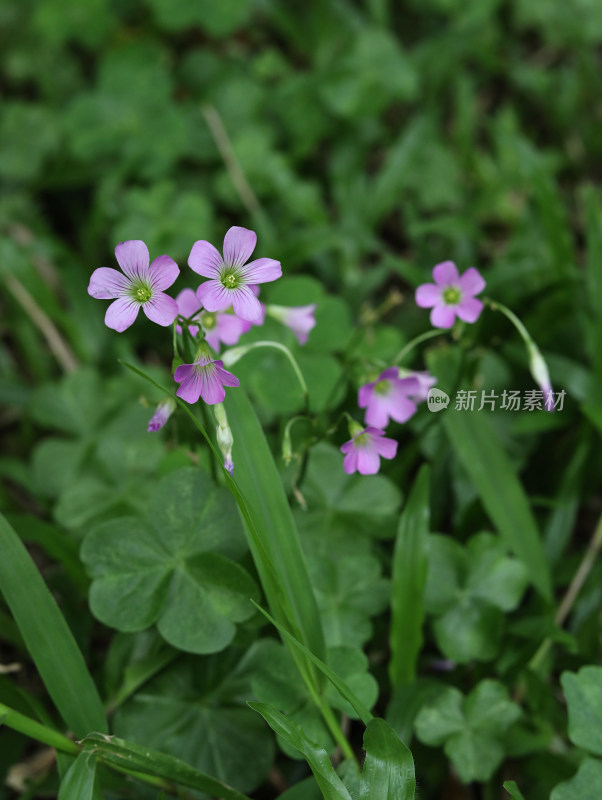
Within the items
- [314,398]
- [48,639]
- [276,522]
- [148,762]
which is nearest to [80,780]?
[148,762]

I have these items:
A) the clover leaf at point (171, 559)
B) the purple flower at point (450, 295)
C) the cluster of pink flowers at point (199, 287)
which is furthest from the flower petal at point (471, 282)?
the clover leaf at point (171, 559)

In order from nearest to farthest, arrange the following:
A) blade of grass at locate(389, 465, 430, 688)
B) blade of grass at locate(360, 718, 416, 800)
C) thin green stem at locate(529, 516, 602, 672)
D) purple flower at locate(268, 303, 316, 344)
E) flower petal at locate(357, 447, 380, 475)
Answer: blade of grass at locate(360, 718, 416, 800)
flower petal at locate(357, 447, 380, 475)
blade of grass at locate(389, 465, 430, 688)
purple flower at locate(268, 303, 316, 344)
thin green stem at locate(529, 516, 602, 672)

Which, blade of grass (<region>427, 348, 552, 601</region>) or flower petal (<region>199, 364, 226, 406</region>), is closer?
flower petal (<region>199, 364, 226, 406</region>)

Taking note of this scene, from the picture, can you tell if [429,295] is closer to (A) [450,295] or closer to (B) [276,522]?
(A) [450,295]

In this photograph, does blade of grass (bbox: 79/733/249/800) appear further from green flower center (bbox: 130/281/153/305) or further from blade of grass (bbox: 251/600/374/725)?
green flower center (bbox: 130/281/153/305)

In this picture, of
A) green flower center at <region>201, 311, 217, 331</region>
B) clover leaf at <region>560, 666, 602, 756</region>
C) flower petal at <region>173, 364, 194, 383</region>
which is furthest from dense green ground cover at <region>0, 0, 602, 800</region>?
flower petal at <region>173, 364, 194, 383</region>

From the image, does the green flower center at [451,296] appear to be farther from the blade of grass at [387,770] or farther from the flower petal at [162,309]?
the blade of grass at [387,770]
